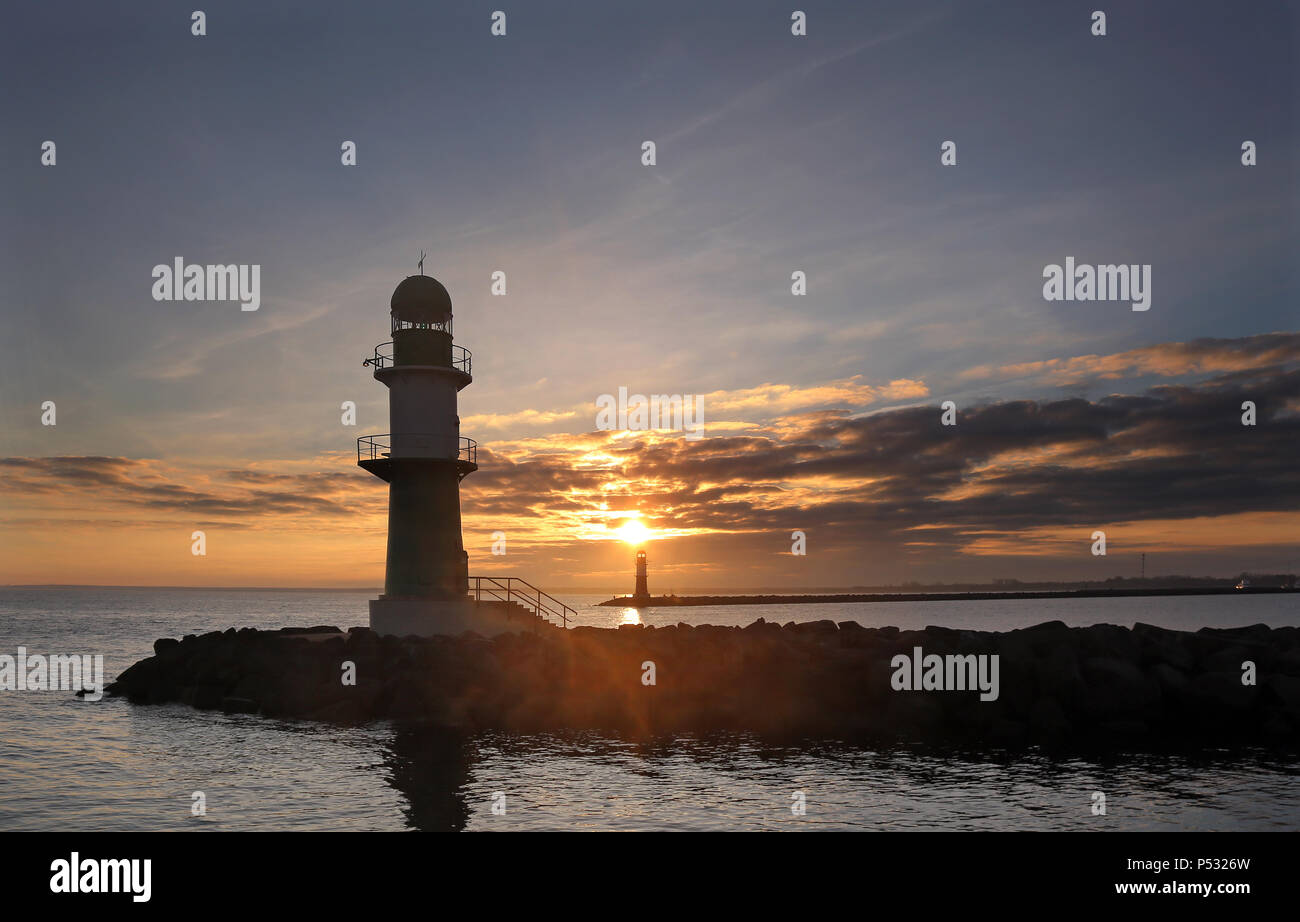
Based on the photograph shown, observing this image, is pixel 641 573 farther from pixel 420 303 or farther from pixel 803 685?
pixel 803 685

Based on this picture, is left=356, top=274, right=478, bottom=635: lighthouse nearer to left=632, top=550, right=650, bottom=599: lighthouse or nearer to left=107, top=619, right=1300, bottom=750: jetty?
left=107, top=619, right=1300, bottom=750: jetty

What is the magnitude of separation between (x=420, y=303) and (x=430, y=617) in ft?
33.7

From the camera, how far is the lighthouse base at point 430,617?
27.8 meters

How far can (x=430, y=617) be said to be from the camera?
27.8m

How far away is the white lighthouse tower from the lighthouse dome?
0.03 metres

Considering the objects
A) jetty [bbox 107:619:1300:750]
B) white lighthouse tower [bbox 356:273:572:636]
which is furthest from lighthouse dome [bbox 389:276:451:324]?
jetty [bbox 107:619:1300:750]

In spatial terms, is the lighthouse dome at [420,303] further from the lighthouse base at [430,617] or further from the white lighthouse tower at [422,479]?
the lighthouse base at [430,617]

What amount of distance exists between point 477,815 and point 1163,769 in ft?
44.5

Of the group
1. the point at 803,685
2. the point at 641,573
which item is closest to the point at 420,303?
the point at 803,685

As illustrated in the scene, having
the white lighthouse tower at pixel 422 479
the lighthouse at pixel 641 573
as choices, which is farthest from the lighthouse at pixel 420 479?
the lighthouse at pixel 641 573
